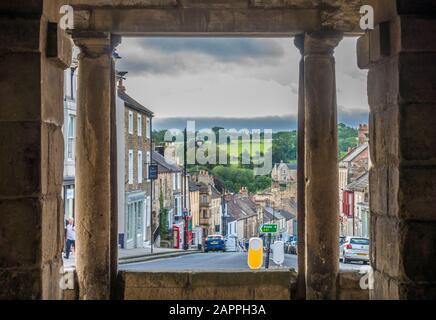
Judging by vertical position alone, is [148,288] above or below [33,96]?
below

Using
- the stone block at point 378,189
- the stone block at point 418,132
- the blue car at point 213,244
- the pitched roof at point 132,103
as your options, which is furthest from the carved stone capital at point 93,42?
the blue car at point 213,244

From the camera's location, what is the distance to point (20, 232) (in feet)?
12.9

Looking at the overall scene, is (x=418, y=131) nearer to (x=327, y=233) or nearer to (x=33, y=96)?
(x=33, y=96)

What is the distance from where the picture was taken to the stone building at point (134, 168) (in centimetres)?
2886

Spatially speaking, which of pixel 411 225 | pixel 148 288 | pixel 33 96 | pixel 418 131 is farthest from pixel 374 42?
pixel 148 288

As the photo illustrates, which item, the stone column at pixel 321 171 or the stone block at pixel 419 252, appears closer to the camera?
the stone block at pixel 419 252

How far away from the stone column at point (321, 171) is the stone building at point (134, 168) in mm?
20067

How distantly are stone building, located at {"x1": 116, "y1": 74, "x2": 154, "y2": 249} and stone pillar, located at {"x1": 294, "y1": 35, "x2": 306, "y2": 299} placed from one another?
64.9 feet

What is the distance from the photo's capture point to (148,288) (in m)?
7.26

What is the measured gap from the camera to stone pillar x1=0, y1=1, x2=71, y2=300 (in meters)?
3.89

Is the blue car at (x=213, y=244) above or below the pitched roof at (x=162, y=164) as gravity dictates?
below

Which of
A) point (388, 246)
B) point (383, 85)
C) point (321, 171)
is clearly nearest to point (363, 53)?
point (383, 85)

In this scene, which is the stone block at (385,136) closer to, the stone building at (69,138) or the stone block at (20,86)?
the stone block at (20,86)

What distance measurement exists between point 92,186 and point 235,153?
358 inches
